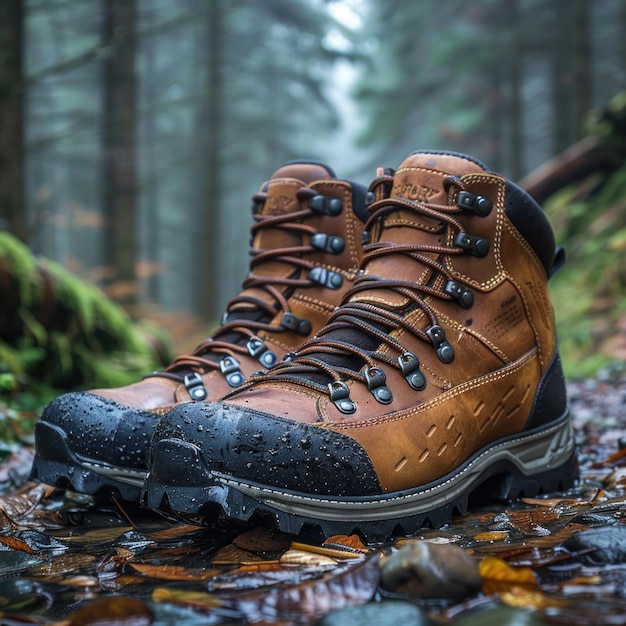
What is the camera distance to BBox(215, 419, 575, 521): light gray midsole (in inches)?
68.9

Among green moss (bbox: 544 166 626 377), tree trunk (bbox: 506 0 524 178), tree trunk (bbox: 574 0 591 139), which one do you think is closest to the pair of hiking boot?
green moss (bbox: 544 166 626 377)

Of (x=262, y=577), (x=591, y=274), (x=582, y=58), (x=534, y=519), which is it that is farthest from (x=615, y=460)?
(x=582, y=58)

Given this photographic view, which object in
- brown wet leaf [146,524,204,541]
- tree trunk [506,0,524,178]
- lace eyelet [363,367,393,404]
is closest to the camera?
brown wet leaf [146,524,204,541]

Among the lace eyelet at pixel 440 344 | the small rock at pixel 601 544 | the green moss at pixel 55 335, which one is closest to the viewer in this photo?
the small rock at pixel 601 544

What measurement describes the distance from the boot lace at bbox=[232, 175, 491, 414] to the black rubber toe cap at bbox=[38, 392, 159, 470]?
462mm

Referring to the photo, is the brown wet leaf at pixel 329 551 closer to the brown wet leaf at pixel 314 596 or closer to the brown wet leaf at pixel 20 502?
the brown wet leaf at pixel 314 596

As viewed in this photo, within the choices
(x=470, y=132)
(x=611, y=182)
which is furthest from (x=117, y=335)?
(x=470, y=132)

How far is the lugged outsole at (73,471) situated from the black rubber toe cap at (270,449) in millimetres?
526

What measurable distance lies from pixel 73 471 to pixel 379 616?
54.2 inches

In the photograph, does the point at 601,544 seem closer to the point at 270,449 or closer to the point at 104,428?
the point at 270,449

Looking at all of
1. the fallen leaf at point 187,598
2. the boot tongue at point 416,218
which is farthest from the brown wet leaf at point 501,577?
the boot tongue at point 416,218

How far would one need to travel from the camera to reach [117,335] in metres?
6.19

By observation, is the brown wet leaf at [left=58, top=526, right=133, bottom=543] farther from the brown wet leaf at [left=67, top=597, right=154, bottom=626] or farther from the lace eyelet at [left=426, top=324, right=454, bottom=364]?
the lace eyelet at [left=426, top=324, right=454, bottom=364]

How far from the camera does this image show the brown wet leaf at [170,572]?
150cm
